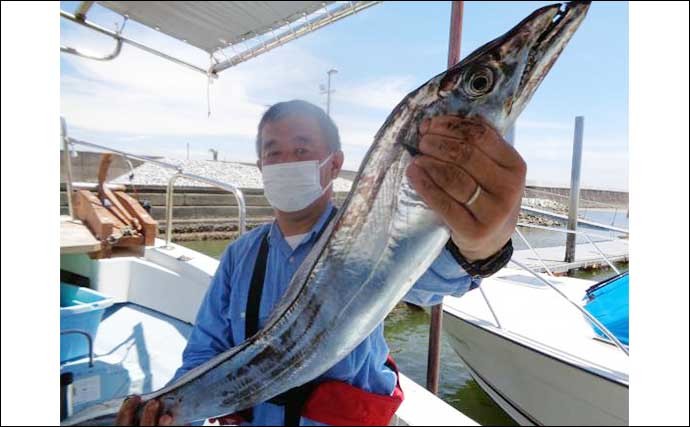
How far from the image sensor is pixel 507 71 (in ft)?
1.31

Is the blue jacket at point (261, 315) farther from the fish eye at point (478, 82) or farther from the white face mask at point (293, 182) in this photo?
the fish eye at point (478, 82)

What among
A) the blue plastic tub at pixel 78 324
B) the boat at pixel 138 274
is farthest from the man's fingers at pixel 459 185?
the blue plastic tub at pixel 78 324

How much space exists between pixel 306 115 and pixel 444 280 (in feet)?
1.32

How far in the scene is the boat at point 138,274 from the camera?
3.92 feet

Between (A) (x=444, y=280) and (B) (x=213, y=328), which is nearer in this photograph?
(A) (x=444, y=280)

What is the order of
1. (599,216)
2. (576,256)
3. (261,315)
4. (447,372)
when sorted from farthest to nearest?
(447,372) < (576,256) < (599,216) < (261,315)

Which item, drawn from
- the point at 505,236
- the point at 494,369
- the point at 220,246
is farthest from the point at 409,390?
the point at 220,246

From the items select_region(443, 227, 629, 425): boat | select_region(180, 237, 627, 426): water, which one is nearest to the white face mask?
select_region(443, 227, 629, 425): boat

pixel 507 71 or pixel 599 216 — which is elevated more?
pixel 507 71

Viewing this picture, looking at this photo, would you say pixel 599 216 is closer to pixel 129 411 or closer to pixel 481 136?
pixel 481 136

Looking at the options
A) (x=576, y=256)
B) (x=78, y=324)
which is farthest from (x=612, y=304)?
(x=78, y=324)

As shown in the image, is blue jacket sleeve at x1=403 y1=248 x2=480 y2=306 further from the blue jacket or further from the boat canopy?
the boat canopy

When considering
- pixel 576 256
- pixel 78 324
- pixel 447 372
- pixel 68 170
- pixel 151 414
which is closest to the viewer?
pixel 151 414

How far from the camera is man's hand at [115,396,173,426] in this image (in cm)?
59
